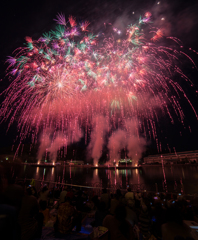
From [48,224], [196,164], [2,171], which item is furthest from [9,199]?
[196,164]

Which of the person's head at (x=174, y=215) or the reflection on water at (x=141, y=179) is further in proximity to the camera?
the reflection on water at (x=141, y=179)

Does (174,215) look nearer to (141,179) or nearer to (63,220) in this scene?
(63,220)

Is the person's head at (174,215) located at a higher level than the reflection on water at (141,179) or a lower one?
higher

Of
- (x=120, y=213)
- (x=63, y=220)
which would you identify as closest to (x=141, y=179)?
(x=63, y=220)

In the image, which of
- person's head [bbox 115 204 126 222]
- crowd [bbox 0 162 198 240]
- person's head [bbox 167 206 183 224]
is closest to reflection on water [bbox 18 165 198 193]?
crowd [bbox 0 162 198 240]

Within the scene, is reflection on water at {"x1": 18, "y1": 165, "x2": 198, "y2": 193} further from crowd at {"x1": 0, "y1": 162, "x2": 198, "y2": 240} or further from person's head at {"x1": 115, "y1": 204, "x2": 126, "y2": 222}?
person's head at {"x1": 115, "y1": 204, "x2": 126, "y2": 222}

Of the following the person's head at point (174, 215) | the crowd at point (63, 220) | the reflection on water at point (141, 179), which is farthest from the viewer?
the reflection on water at point (141, 179)

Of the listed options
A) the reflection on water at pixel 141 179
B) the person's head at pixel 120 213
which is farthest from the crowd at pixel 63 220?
the reflection on water at pixel 141 179

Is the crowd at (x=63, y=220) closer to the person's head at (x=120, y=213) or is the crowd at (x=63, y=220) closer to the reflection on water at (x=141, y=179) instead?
the person's head at (x=120, y=213)

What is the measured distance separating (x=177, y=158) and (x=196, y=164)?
53.7ft

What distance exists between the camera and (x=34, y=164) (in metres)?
131

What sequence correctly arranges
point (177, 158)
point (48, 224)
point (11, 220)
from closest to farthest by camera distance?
point (11, 220), point (48, 224), point (177, 158)

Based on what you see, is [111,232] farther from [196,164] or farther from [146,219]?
[196,164]

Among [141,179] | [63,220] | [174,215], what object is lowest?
[141,179]
